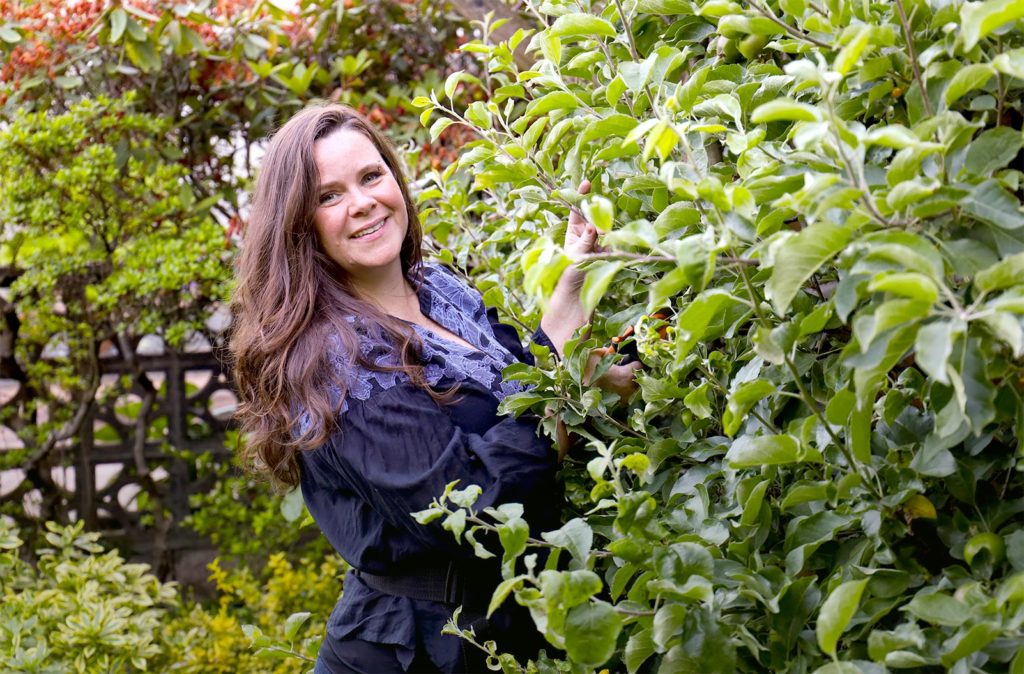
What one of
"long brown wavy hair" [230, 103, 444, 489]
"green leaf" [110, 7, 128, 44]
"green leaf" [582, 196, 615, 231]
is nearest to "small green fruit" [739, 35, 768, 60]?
"green leaf" [582, 196, 615, 231]

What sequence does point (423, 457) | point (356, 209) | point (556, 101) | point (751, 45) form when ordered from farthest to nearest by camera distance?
point (356, 209) < point (423, 457) < point (556, 101) < point (751, 45)

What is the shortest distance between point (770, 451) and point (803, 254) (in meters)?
0.30

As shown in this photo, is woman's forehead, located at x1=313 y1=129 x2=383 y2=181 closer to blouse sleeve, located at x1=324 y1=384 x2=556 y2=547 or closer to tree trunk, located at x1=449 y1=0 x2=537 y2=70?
blouse sleeve, located at x1=324 y1=384 x2=556 y2=547

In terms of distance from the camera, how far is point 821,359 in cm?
152

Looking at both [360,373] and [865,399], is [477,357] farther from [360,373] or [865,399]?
[865,399]

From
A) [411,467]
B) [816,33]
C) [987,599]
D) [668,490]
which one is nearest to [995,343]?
[987,599]

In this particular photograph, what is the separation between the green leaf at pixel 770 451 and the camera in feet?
4.08

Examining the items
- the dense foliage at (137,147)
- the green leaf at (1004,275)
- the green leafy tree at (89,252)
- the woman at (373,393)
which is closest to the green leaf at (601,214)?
the green leaf at (1004,275)

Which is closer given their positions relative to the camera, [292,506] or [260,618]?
[292,506]

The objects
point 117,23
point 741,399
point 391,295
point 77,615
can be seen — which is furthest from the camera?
point 117,23

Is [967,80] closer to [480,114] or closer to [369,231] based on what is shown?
[480,114]

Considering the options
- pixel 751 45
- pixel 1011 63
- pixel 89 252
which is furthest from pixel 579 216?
pixel 89 252

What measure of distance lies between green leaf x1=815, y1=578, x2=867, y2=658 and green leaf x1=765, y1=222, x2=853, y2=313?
0.28 metres

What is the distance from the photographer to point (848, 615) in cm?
108
